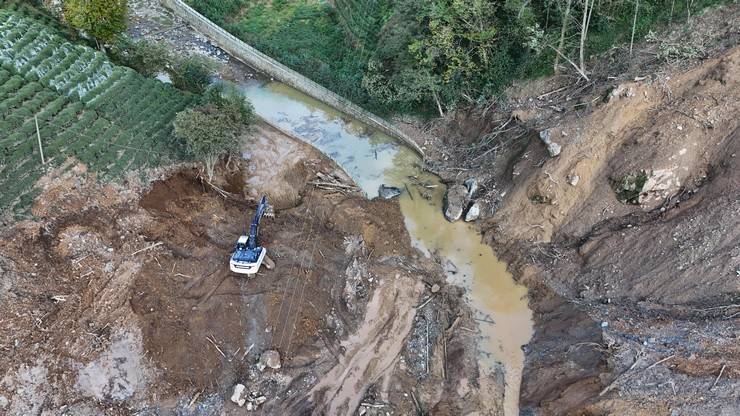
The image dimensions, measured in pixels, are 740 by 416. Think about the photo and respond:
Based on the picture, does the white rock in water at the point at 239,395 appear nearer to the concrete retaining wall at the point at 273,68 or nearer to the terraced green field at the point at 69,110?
the terraced green field at the point at 69,110

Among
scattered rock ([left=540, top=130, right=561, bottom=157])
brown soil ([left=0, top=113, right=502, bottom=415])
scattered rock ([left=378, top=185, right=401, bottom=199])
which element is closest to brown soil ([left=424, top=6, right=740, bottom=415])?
scattered rock ([left=540, top=130, right=561, bottom=157])

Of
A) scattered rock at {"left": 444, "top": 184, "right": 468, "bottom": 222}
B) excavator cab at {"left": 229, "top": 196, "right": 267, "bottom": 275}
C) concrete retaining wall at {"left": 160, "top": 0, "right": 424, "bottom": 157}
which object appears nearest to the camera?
excavator cab at {"left": 229, "top": 196, "right": 267, "bottom": 275}

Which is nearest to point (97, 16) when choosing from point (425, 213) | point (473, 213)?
point (425, 213)

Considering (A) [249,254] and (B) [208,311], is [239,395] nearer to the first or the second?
(B) [208,311]

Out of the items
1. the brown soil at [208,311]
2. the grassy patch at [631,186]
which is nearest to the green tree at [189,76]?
the brown soil at [208,311]

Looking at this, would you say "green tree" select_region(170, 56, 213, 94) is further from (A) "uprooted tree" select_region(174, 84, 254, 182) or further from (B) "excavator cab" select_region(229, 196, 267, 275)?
(B) "excavator cab" select_region(229, 196, 267, 275)

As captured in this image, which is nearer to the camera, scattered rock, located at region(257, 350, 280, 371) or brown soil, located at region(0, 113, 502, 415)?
brown soil, located at region(0, 113, 502, 415)
